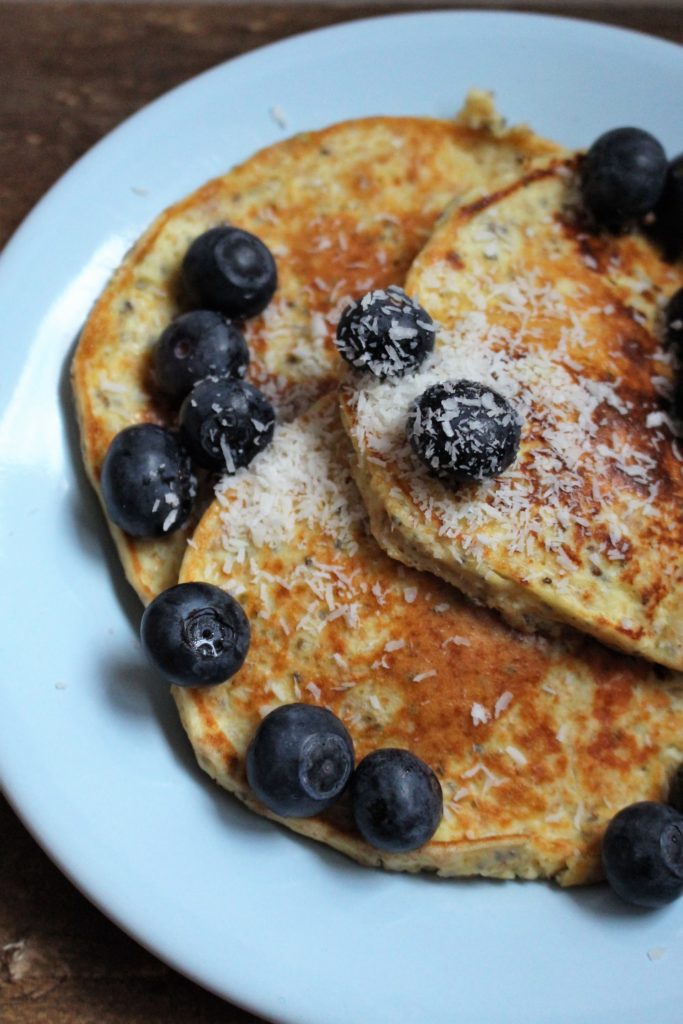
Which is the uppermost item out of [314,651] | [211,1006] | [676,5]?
[676,5]

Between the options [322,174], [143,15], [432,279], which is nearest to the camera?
[432,279]

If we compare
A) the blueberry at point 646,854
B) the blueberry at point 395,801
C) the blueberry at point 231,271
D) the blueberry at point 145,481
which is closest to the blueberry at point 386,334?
the blueberry at point 231,271

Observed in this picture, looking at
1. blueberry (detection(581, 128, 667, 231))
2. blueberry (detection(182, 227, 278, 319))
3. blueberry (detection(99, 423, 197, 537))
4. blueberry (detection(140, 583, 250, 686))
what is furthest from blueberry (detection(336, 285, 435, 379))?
blueberry (detection(581, 128, 667, 231))

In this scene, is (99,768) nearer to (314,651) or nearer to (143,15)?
(314,651)

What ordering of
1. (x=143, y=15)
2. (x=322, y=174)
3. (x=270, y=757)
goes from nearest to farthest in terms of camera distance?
(x=270, y=757) < (x=322, y=174) < (x=143, y=15)

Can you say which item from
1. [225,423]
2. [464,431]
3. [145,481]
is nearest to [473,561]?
[464,431]

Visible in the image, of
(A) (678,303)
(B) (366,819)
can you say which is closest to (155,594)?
(B) (366,819)

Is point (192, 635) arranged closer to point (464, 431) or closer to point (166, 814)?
point (166, 814)
